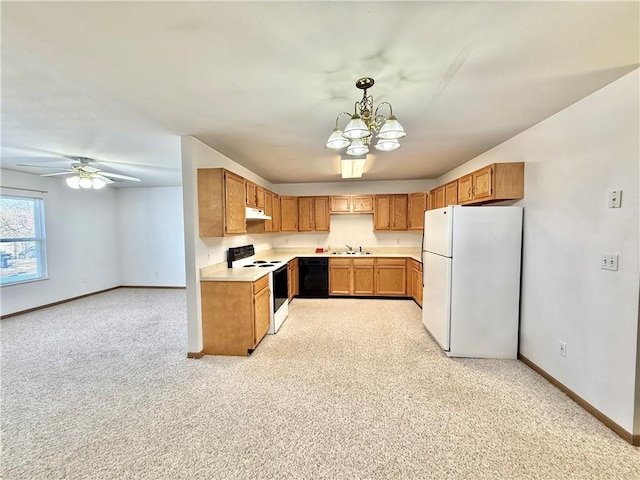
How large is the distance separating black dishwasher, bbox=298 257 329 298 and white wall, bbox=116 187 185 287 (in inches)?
127

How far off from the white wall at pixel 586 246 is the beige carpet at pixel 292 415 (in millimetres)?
330

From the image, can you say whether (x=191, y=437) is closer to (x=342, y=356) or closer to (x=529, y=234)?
(x=342, y=356)

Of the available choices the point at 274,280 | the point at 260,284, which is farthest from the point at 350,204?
the point at 260,284

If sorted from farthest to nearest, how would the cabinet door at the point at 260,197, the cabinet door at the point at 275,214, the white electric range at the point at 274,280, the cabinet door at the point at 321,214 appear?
1. the cabinet door at the point at 321,214
2. the cabinet door at the point at 275,214
3. the cabinet door at the point at 260,197
4. the white electric range at the point at 274,280

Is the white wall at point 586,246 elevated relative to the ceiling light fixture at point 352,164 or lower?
lower

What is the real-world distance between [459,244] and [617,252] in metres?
1.29

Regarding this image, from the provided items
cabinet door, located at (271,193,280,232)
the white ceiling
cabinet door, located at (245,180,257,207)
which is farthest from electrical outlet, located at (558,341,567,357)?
cabinet door, located at (271,193,280,232)

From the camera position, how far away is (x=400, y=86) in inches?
78.0

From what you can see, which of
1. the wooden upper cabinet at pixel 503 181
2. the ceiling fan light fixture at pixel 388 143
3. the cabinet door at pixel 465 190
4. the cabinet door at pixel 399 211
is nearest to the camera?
the ceiling fan light fixture at pixel 388 143

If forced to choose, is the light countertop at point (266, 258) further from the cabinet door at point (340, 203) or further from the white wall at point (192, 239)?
the cabinet door at point (340, 203)

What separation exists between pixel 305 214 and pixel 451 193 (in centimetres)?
301

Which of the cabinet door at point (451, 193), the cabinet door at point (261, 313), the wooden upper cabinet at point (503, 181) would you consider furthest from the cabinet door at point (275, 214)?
the wooden upper cabinet at point (503, 181)

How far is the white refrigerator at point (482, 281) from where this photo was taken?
3.04 metres

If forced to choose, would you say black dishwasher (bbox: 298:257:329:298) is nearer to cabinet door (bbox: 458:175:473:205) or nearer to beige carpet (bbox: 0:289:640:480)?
beige carpet (bbox: 0:289:640:480)
